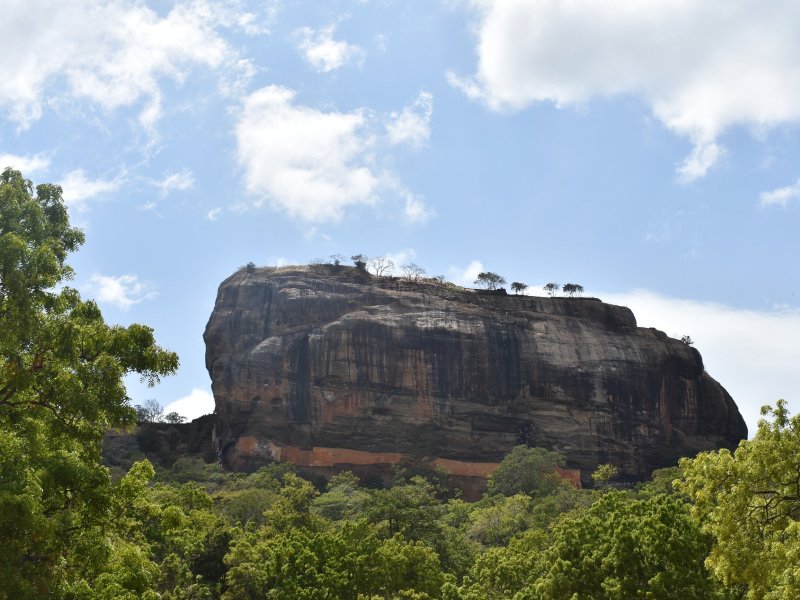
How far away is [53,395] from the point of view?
11719mm

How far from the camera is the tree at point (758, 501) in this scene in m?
12.8

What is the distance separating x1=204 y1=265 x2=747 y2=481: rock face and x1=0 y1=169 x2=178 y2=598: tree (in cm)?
5384

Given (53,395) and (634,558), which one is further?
(634,558)

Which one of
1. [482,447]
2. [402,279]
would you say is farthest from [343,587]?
[402,279]

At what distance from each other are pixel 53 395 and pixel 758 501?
10698 mm

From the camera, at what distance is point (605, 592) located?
17844mm

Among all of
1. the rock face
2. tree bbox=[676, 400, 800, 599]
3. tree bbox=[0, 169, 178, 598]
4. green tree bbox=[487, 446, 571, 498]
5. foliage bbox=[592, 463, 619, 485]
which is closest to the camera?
tree bbox=[0, 169, 178, 598]

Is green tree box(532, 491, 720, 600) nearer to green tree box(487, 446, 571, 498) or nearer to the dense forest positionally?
the dense forest

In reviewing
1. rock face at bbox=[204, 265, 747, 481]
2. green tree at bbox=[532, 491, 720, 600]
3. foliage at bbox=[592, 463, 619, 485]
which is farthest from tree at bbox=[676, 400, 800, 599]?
rock face at bbox=[204, 265, 747, 481]

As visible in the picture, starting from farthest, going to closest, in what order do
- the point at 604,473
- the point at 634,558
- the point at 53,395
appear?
the point at 604,473, the point at 634,558, the point at 53,395

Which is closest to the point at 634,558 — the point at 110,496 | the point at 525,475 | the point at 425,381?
the point at 110,496

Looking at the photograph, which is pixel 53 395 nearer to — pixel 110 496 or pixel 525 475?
pixel 110 496

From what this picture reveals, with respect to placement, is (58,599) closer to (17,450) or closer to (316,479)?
(17,450)

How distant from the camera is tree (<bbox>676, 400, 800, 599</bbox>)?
12766 millimetres
